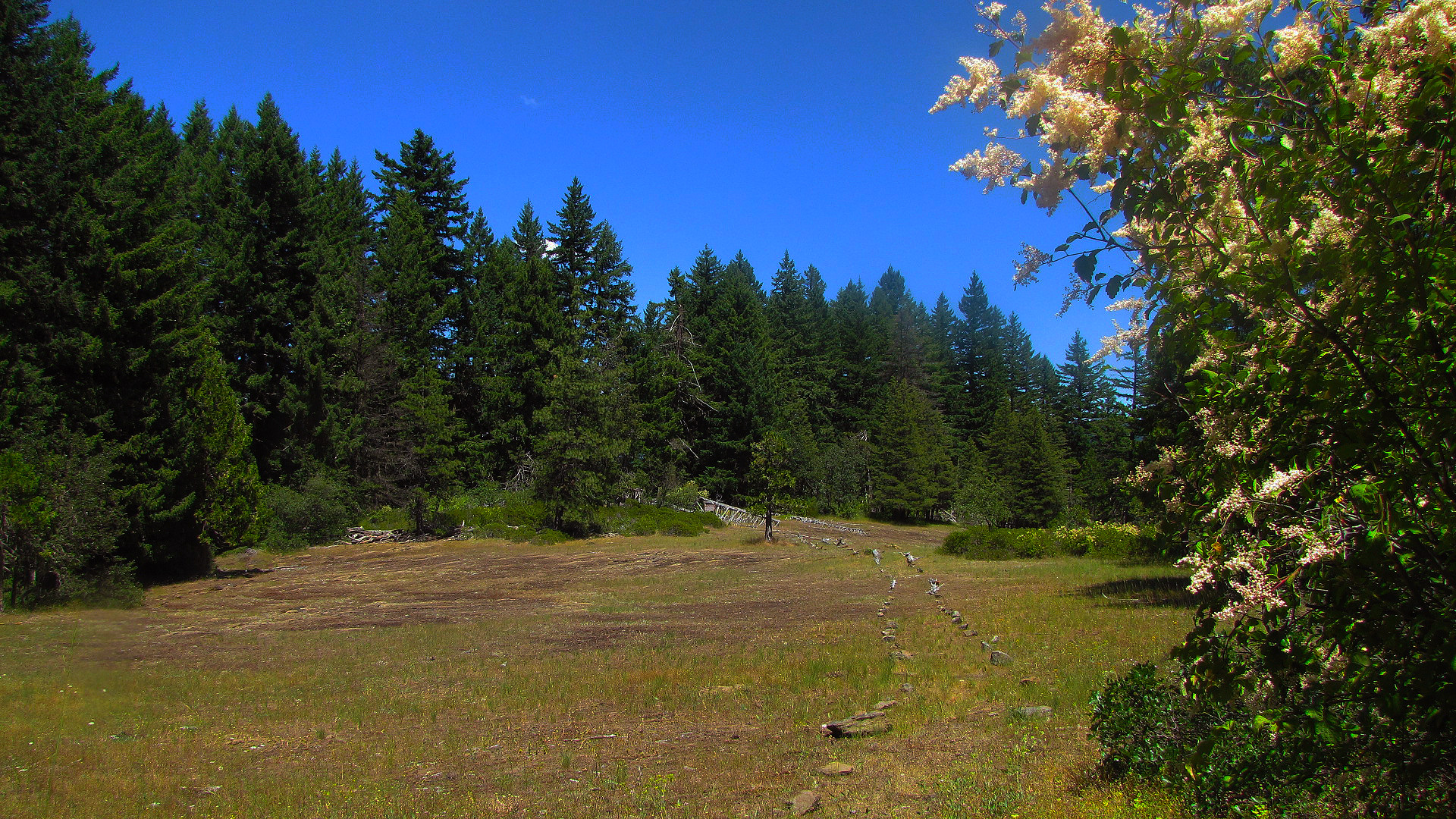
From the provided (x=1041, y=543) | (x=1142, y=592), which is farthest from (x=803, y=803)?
(x=1041, y=543)

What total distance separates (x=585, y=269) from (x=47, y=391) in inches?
1358

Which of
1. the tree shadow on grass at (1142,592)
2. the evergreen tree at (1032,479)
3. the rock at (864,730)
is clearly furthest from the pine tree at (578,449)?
the rock at (864,730)

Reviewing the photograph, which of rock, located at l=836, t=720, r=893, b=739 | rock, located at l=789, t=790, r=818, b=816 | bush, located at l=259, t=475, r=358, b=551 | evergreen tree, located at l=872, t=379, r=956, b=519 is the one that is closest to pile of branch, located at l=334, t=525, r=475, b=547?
bush, located at l=259, t=475, r=358, b=551

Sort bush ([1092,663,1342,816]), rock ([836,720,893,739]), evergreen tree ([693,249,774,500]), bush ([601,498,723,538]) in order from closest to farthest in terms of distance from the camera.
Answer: bush ([1092,663,1342,816]), rock ([836,720,893,739]), bush ([601,498,723,538]), evergreen tree ([693,249,774,500])

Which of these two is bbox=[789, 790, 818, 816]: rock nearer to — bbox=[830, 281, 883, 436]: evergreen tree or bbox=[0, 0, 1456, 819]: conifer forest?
bbox=[0, 0, 1456, 819]: conifer forest

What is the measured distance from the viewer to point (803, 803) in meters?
5.41

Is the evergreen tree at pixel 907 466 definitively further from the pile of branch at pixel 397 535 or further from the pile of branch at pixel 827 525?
the pile of branch at pixel 397 535

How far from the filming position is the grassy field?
5703mm

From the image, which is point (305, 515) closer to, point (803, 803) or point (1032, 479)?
point (803, 803)

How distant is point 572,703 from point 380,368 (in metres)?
34.4

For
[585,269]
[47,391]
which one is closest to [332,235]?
[585,269]

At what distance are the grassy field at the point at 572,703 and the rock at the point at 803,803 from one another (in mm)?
84

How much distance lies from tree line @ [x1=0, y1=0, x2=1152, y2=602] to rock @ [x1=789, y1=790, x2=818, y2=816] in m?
3.60

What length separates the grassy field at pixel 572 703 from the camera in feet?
18.7
